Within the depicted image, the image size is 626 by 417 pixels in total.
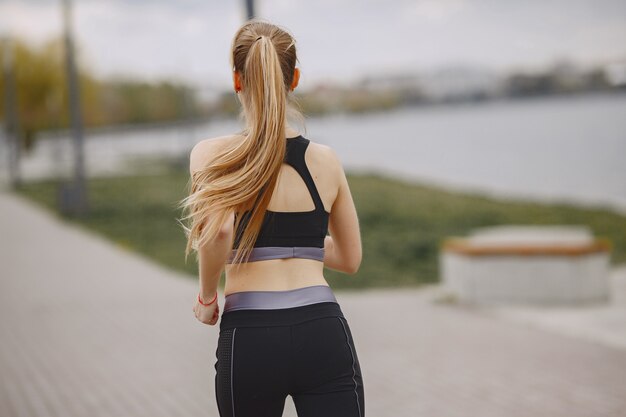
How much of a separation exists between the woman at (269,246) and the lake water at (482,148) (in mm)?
18687

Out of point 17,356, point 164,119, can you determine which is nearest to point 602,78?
point 17,356

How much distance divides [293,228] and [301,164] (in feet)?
0.54

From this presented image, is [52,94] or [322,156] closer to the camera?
[322,156]

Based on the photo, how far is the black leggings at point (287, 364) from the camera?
2258 millimetres

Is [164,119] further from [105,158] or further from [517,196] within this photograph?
[517,196]

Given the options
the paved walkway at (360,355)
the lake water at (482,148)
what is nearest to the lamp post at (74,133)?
the lake water at (482,148)

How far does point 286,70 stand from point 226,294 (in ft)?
1.96

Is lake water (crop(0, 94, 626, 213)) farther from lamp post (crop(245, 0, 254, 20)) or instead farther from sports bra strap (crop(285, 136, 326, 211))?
sports bra strap (crop(285, 136, 326, 211))

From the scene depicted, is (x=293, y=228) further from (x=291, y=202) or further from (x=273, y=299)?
(x=273, y=299)

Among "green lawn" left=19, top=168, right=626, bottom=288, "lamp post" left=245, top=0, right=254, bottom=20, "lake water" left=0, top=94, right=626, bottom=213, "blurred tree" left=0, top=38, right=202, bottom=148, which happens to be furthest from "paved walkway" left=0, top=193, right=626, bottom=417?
"blurred tree" left=0, top=38, right=202, bottom=148

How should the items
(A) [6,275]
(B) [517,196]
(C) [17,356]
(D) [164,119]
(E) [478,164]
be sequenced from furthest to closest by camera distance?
(D) [164,119], (E) [478,164], (B) [517,196], (A) [6,275], (C) [17,356]

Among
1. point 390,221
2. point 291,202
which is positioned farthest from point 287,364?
point 390,221

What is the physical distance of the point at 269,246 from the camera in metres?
2.27

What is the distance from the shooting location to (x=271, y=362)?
2262 mm
